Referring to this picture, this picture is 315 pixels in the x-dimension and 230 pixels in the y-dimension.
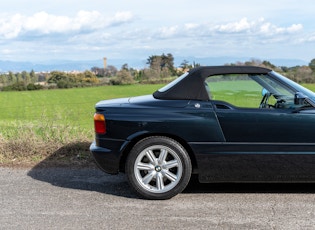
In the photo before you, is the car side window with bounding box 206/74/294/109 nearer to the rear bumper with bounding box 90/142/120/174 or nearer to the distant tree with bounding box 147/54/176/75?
the rear bumper with bounding box 90/142/120/174

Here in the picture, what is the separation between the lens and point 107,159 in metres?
5.32

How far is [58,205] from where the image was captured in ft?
16.5

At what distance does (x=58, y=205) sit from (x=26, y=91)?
68.6 meters

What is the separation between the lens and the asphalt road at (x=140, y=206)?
438 cm

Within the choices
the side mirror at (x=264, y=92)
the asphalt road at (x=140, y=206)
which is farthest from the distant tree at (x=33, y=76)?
the side mirror at (x=264, y=92)

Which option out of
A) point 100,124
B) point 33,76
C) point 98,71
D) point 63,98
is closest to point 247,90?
point 100,124

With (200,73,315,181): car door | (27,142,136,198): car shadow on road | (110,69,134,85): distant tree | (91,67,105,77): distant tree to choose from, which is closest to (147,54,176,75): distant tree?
(27,142,136,198): car shadow on road

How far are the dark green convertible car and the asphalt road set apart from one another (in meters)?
0.25

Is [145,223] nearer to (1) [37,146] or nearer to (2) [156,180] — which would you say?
(2) [156,180]

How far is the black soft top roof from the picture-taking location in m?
5.29

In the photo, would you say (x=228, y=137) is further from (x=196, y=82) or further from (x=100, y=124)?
(x=100, y=124)

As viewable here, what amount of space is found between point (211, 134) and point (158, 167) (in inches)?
28.8

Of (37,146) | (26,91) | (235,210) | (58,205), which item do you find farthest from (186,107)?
(26,91)

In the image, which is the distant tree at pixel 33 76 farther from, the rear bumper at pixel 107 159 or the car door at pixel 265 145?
the car door at pixel 265 145
